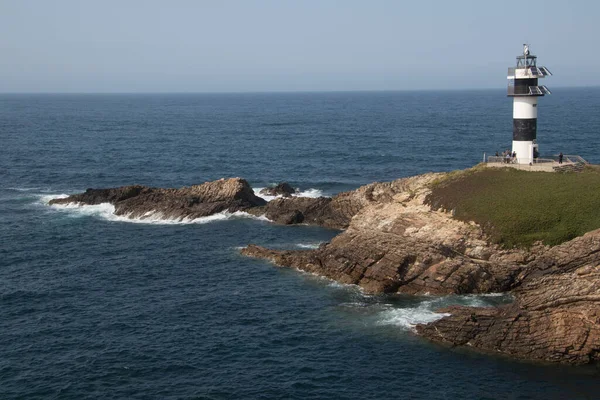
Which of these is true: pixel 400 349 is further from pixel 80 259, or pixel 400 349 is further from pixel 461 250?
pixel 80 259

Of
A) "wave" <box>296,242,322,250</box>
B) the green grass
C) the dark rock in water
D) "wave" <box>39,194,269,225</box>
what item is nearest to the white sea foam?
"wave" <box>296,242,322,250</box>

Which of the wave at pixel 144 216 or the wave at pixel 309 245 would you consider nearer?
the wave at pixel 309 245

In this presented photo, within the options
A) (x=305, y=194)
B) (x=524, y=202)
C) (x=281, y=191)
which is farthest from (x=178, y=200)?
(x=524, y=202)

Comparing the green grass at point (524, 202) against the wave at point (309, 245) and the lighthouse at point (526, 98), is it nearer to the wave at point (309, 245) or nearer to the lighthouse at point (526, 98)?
the lighthouse at point (526, 98)

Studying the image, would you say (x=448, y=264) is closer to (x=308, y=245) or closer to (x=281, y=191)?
(x=308, y=245)

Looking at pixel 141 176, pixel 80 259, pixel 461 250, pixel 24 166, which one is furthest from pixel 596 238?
pixel 24 166

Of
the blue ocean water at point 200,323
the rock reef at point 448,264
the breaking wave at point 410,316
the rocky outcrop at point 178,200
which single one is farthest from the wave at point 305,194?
the breaking wave at point 410,316
